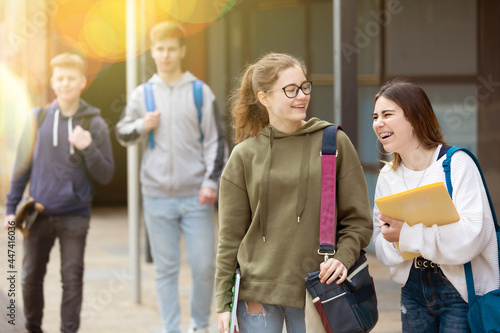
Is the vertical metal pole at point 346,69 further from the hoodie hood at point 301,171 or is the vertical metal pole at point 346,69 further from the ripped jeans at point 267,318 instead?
the ripped jeans at point 267,318

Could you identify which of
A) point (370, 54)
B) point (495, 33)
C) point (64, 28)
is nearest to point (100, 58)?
point (64, 28)

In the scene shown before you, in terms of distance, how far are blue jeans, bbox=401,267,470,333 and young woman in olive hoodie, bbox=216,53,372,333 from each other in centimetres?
26

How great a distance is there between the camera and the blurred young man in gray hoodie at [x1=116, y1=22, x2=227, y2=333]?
17.3ft

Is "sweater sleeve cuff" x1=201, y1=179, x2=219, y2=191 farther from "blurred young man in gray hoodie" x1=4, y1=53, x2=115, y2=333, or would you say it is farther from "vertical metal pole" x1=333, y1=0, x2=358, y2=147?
"vertical metal pole" x1=333, y1=0, x2=358, y2=147

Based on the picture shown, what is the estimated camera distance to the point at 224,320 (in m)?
3.01

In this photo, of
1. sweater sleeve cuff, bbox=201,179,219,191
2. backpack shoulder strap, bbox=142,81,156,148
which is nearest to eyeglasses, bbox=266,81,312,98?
sweater sleeve cuff, bbox=201,179,219,191

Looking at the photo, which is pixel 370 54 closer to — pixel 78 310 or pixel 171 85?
pixel 171 85

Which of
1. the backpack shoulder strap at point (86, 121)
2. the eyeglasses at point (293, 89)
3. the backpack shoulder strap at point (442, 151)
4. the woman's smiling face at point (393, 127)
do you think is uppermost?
the eyeglasses at point (293, 89)

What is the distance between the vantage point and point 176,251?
5.34 meters

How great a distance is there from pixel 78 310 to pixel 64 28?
10767mm

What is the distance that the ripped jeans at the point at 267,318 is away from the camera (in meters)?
2.98

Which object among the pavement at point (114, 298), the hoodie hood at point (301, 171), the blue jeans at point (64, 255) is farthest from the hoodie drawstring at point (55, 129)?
the hoodie hood at point (301, 171)

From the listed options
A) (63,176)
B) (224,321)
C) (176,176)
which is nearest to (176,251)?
(176,176)

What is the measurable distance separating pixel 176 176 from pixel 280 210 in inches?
93.8
